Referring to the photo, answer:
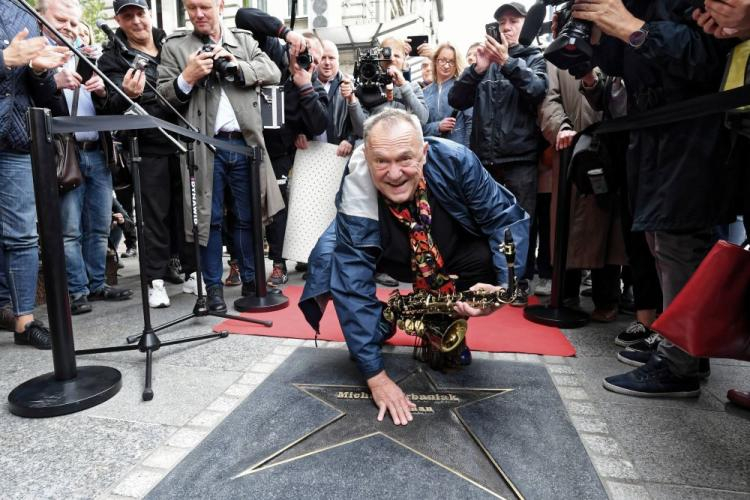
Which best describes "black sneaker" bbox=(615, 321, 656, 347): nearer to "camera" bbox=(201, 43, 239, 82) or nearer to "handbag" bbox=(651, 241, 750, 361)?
"handbag" bbox=(651, 241, 750, 361)

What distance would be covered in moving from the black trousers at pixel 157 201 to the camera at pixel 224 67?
32.3 inches

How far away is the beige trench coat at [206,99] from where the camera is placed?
326 centimetres

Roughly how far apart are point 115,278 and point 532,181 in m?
3.72

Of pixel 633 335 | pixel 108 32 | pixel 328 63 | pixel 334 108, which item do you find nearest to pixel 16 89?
pixel 108 32

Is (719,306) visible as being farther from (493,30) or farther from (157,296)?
(157,296)

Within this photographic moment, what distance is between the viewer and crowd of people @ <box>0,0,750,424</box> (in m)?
1.88

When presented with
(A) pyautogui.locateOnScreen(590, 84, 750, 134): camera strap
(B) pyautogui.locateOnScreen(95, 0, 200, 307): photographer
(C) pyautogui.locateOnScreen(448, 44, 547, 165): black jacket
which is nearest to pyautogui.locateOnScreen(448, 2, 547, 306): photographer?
(C) pyautogui.locateOnScreen(448, 44, 547, 165): black jacket

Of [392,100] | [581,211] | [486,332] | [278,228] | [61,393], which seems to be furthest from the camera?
[278,228]

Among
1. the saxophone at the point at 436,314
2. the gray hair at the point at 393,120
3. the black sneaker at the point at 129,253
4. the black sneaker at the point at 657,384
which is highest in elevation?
the gray hair at the point at 393,120

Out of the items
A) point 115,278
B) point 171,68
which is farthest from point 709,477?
point 115,278

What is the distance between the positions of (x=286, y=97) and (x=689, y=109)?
3.04 meters

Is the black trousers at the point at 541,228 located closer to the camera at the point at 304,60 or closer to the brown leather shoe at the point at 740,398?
the brown leather shoe at the point at 740,398

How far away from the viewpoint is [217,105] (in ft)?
10.8

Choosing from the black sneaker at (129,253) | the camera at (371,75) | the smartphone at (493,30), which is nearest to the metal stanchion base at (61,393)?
the camera at (371,75)
